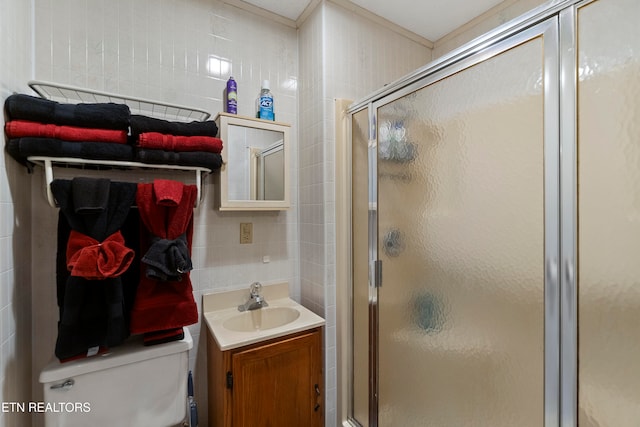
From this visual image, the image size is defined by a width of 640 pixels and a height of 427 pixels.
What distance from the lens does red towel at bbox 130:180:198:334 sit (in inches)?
→ 43.2

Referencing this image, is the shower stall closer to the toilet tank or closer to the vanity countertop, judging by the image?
the vanity countertop

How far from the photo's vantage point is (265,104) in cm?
153

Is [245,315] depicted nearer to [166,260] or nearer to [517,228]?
[166,260]

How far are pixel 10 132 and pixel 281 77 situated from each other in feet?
3.93

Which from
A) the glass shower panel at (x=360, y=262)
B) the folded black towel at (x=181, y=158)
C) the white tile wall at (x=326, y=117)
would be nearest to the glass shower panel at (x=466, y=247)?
the glass shower panel at (x=360, y=262)

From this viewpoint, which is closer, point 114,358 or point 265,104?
point 114,358

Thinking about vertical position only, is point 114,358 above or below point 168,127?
below

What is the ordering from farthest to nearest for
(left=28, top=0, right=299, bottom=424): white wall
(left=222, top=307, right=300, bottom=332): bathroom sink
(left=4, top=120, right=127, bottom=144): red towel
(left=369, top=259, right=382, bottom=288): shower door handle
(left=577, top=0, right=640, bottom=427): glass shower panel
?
(left=222, top=307, right=300, bottom=332): bathroom sink
(left=369, top=259, right=382, bottom=288): shower door handle
(left=28, top=0, right=299, bottom=424): white wall
(left=4, top=120, right=127, bottom=144): red towel
(left=577, top=0, right=640, bottom=427): glass shower panel

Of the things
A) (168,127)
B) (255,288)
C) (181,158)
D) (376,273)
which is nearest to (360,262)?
(376,273)

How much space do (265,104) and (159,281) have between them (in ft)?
3.26

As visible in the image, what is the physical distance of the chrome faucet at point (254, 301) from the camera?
1.51 metres

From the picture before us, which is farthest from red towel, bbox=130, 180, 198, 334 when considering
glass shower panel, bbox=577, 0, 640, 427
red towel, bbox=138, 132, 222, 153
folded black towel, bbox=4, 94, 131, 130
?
glass shower panel, bbox=577, 0, 640, 427

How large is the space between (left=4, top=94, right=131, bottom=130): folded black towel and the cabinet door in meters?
1.01

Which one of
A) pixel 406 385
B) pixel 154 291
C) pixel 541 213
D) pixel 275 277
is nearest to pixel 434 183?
pixel 541 213
